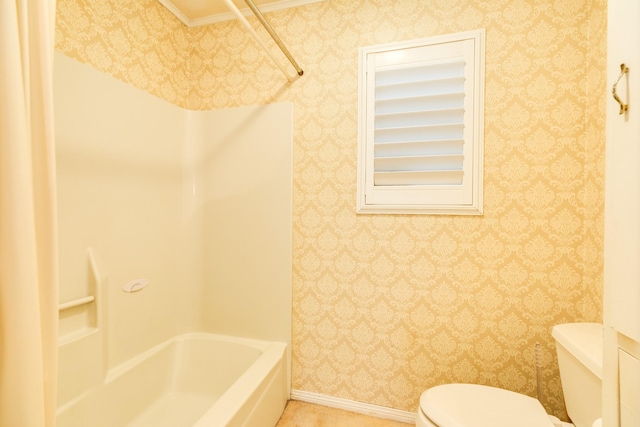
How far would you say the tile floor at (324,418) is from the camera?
149 cm

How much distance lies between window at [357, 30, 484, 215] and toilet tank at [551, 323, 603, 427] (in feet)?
2.02

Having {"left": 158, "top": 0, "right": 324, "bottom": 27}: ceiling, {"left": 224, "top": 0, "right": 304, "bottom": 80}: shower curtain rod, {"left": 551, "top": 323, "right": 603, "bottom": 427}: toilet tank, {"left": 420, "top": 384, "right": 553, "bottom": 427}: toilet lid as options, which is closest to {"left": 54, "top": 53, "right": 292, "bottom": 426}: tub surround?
{"left": 224, "top": 0, "right": 304, "bottom": 80}: shower curtain rod

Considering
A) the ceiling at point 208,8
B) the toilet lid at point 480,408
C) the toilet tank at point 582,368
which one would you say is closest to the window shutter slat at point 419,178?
the toilet tank at point 582,368

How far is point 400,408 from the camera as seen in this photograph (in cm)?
152

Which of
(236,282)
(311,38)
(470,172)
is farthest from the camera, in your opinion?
(236,282)

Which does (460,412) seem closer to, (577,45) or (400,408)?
(400,408)

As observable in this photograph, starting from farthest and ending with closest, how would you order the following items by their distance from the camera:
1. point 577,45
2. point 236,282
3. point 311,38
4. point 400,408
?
point 236,282 < point 311,38 < point 400,408 < point 577,45

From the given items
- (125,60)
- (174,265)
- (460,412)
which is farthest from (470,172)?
(125,60)

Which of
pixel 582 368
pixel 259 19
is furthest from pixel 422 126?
pixel 582 368

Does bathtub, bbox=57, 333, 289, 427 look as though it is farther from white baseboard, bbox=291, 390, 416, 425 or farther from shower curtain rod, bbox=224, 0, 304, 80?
shower curtain rod, bbox=224, 0, 304, 80

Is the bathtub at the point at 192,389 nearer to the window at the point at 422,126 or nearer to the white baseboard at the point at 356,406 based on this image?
the white baseboard at the point at 356,406

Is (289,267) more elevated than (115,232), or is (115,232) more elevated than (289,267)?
(115,232)

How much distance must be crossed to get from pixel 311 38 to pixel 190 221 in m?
1.36

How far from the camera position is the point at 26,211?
0.54 m
